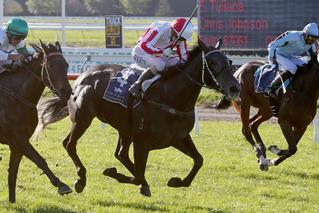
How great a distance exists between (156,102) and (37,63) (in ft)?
3.92

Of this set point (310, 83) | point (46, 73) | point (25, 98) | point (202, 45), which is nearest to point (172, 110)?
point (202, 45)

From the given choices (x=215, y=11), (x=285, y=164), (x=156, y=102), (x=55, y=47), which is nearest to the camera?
(x=55, y=47)

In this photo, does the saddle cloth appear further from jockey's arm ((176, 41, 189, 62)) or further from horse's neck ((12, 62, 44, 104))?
horse's neck ((12, 62, 44, 104))

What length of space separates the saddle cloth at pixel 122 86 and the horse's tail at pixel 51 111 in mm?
798

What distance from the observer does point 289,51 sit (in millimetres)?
10109

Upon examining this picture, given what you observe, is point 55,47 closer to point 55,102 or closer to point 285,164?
point 55,102

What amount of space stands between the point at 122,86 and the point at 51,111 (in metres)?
1.11

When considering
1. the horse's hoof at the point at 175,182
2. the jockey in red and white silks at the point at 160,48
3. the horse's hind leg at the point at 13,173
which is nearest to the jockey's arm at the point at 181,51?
the jockey in red and white silks at the point at 160,48

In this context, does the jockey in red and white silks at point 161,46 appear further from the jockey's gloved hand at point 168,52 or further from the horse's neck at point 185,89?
the horse's neck at point 185,89

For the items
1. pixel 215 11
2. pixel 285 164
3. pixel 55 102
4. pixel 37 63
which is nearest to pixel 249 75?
pixel 285 164

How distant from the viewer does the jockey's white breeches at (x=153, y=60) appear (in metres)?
7.58

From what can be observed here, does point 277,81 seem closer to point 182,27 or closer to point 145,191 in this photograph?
point 182,27

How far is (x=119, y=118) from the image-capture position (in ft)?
26.3

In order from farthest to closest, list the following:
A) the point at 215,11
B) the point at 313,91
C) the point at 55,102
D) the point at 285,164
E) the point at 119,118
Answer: the point at 215,11
the point at 285,164
the point at 313,91
the point at 55,102
the point at 119,118
